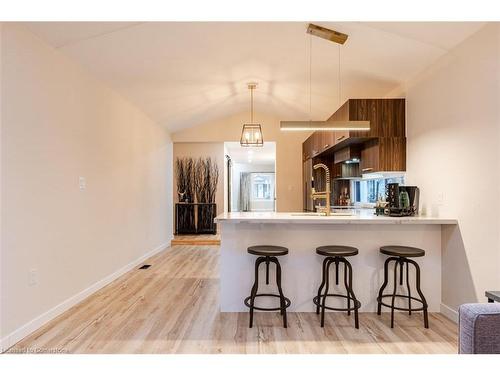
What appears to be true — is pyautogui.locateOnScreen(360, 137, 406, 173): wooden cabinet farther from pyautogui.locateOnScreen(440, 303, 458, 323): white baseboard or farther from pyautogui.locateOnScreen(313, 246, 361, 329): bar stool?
pyautogui.locateOnScreen(440, 303, 458, 323): white baseboard

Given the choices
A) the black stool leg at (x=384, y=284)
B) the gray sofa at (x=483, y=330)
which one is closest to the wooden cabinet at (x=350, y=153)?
the black stool leg at (x=384, y=284)

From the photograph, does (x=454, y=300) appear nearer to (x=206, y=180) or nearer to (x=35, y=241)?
(x=35, y=241)

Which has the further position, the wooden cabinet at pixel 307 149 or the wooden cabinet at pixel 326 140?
the wooden cabinet at pixel 307 149

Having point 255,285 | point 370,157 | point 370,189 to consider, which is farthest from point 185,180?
point 255,285

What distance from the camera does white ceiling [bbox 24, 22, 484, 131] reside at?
9.14 feet

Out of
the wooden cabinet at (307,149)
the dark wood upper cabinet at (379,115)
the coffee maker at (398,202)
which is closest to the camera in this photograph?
the coffee maker at (398,202)

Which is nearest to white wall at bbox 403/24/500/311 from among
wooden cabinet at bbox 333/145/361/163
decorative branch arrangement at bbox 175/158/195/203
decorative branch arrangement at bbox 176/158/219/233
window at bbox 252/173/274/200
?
wooden cabinet at bbox 333/145/361/163

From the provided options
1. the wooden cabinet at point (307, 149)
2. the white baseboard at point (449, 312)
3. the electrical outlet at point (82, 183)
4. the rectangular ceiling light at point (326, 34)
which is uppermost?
the rectangular ceiling light at point (326, 34)

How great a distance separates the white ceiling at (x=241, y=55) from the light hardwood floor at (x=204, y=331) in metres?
2.42

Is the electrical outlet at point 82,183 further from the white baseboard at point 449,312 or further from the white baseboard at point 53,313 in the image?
the white baseboard at point 449,312

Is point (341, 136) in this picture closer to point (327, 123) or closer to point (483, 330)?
point (327, 123)

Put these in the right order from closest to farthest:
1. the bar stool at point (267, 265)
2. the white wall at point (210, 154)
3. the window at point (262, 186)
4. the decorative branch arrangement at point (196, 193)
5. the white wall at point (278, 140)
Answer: the bar stool at point (267, 265)
the white wall at point (278, 140)
the decorative branch arrangement at point (196, 193)
the white wall at point (210, 154)
the window at point (262, 186)

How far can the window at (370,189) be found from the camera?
458 centimetres

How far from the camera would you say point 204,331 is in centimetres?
264
